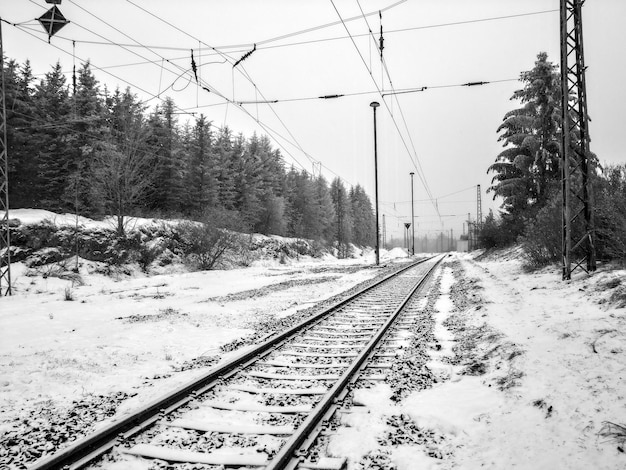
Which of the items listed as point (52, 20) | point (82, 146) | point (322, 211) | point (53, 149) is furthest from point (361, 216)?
point (52, 20)

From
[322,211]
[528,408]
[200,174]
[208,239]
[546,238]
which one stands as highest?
[200,174]

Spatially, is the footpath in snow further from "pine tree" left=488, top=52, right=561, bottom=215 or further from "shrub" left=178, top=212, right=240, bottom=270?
"pine tree" left=488, top=52, right=561, bottom=215

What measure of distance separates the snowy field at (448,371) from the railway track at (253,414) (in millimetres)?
394

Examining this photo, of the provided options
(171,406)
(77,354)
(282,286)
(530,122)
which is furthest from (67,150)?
(530,122)

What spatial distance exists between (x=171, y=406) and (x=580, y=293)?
32.3 feet

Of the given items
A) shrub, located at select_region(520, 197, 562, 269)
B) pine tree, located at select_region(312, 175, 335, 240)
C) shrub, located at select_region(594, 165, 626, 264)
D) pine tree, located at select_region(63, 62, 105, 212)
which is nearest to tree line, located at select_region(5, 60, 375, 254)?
pine tree, located at select_region(63, 62, 105, 212)

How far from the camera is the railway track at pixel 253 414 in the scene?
3193mm

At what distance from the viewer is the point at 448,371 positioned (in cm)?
546

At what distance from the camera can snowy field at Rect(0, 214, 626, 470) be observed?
11.0 feet

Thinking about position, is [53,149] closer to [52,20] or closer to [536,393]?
[52,20]

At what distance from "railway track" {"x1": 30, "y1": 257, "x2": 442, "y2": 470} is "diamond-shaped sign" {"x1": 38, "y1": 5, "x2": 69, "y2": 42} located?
962 centimetres

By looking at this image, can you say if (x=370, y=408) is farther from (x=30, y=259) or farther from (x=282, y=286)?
(x=30, y=259)

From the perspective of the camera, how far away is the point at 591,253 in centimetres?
1094

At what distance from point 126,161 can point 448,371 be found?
88.9ft
